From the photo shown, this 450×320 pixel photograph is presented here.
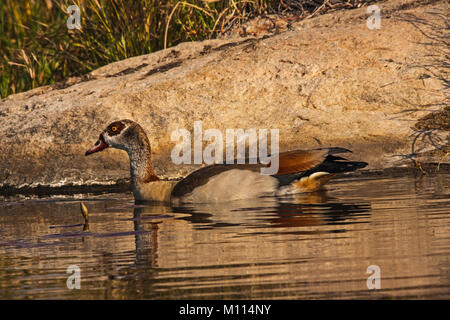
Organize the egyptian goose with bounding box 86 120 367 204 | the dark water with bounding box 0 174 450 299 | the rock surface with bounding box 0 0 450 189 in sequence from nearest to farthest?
the dark water with bounding box 0 174 450 299 → the egyptian goose with bounding box 86 120 367 204 → the rock surface with bounding box 0 0 450 189

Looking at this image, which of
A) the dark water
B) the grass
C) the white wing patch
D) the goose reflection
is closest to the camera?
the dark water

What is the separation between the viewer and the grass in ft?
40.0

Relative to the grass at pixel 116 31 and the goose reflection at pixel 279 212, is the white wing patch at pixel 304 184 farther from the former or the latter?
the grass at pixel 116 31

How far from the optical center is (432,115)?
10.1 m

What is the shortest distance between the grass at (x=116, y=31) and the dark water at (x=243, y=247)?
13.9ft

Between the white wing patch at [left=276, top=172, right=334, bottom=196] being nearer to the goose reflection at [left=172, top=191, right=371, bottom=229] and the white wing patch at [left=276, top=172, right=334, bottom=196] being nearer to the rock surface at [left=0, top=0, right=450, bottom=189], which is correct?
the goose reflection at [left=172, top=191, right=371, bottom=229]

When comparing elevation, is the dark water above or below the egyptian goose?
below

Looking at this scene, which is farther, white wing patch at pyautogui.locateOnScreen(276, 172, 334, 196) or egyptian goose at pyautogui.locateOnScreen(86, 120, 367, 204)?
white wing patch at pyautogui.locateOnScreen(276, 172, 334, 196)

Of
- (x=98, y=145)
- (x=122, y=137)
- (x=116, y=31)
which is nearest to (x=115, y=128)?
(x=122, y=137)

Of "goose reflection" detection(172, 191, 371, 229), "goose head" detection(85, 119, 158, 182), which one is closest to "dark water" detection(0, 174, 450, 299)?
"goose reflection" detection(172, 191, 371, 229)

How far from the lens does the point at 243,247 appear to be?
18.6 feet

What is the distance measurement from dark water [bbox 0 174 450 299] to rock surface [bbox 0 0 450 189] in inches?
64.4

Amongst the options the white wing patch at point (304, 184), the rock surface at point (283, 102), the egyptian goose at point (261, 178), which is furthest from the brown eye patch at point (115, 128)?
the white wing patch at point (304, 184)

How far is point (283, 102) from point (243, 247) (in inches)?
194
